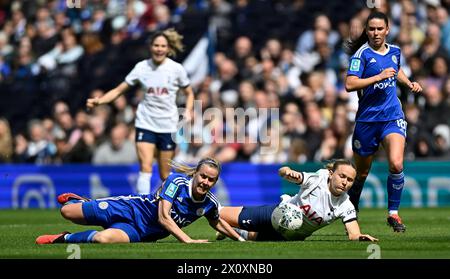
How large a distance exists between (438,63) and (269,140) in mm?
3316

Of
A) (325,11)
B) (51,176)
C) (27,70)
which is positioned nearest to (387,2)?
(325,11)

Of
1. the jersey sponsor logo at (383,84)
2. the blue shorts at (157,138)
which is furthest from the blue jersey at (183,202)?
the blue shorts at (157,138)

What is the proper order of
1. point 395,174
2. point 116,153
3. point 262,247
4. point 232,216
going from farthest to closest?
point 116,153 < point 395,174 < point 232,216 < point 262,247

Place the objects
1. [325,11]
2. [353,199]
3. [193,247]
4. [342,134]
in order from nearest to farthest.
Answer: [193,247] < [353,199] < [342,134] < [325,11]

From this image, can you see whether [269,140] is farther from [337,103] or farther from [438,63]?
[438,63]

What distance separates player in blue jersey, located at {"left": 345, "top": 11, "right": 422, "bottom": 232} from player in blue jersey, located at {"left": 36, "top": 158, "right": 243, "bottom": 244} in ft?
6.37

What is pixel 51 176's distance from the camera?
2080 centimetres

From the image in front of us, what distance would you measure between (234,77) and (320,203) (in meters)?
10.6

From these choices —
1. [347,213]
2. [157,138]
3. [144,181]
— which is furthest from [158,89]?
[347,213]

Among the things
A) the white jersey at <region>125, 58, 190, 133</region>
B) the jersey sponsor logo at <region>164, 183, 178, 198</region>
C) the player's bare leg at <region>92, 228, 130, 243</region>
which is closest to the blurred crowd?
the white jersey at <region>125, 58, 190, 133</region>

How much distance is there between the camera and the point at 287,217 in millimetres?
11164

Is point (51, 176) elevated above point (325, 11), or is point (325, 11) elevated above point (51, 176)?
point (325, 11)

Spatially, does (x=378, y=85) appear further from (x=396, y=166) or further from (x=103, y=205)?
(x=103, y=205)

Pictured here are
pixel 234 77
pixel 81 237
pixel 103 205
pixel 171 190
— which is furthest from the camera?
pixel 234 77
